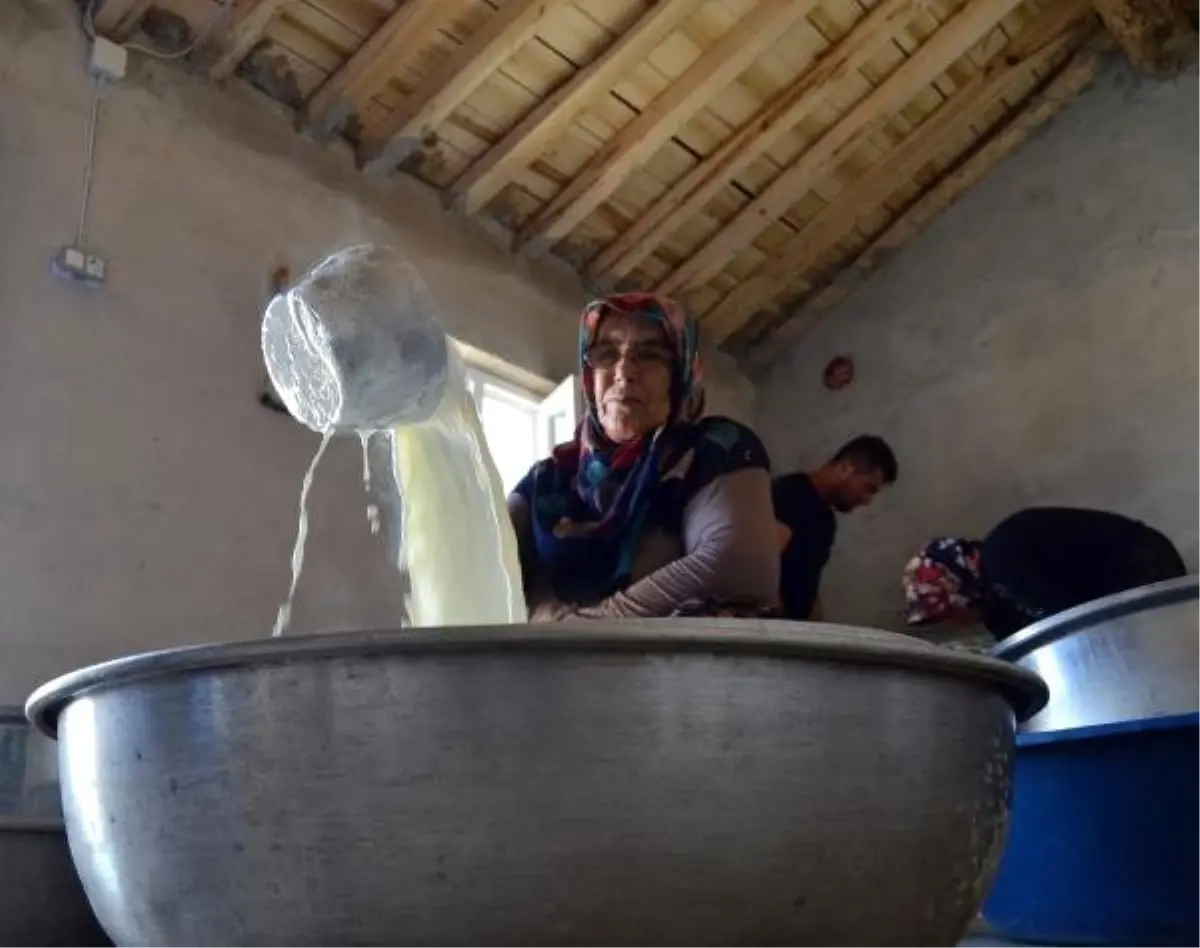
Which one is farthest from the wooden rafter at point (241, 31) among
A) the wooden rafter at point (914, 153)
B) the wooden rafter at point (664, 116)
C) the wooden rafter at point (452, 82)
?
the wooden rafter at point (914, 153)

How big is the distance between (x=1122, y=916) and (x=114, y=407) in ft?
5.55

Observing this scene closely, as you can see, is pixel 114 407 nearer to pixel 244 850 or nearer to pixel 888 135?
pixel 244 850

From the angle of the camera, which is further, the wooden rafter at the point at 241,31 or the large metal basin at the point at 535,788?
the wooden rafter at the point at 241,31

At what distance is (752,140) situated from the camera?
9.17 ft

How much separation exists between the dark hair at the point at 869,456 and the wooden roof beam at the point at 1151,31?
1175 millimetres

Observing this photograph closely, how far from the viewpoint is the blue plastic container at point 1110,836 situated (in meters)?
0.71

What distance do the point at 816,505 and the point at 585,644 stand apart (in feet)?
6.86

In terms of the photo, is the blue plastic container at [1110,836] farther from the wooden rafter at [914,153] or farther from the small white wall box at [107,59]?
the wooden rafter at [914,153]

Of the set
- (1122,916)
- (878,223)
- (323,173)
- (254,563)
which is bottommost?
(1122,916)

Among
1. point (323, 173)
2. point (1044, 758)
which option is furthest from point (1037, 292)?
point (1044, 758)

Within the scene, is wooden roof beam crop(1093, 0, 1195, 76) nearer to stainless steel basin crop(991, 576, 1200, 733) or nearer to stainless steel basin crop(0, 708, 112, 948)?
stainless steel basin crop(991, 576, 1200, 733)

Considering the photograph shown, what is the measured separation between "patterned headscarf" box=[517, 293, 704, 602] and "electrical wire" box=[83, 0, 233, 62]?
124cm

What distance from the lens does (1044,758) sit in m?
0.77

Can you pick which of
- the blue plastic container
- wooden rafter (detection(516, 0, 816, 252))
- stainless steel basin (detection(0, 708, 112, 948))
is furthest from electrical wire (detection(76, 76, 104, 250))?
the blue plastic container
